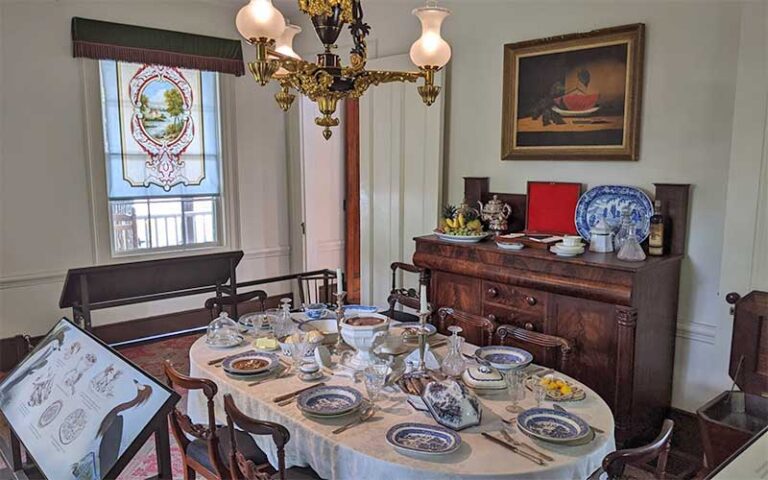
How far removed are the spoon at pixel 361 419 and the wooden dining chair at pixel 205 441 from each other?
0.37m

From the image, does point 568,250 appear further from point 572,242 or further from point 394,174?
point 394,174

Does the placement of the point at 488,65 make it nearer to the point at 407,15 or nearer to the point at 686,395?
the point at 407,15

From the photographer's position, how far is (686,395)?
10.4 feet

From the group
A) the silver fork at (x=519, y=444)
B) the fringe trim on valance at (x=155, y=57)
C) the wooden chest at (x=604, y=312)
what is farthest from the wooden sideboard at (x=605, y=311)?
the fringe trim on valance at (x=155, y=57)

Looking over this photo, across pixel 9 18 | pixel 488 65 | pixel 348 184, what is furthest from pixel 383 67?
pixel 9 18

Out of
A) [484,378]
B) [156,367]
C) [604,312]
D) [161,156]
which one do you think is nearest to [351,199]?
[161,156]

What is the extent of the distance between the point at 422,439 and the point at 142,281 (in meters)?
3.11

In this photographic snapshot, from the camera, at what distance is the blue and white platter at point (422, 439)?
1.64 m

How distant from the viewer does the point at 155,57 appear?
4621mm

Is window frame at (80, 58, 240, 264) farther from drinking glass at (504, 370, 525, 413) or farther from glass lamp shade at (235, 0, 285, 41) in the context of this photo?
drinking glass at (504, 370, 525, 413)

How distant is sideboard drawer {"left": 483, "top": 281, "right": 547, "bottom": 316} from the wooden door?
101 centimetres

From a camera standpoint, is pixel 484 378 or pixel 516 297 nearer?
pixel 484 378

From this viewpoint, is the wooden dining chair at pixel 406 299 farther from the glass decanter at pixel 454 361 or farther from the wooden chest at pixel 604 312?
the glass decanter at pixel 454 361

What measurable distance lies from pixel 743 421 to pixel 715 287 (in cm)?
80
